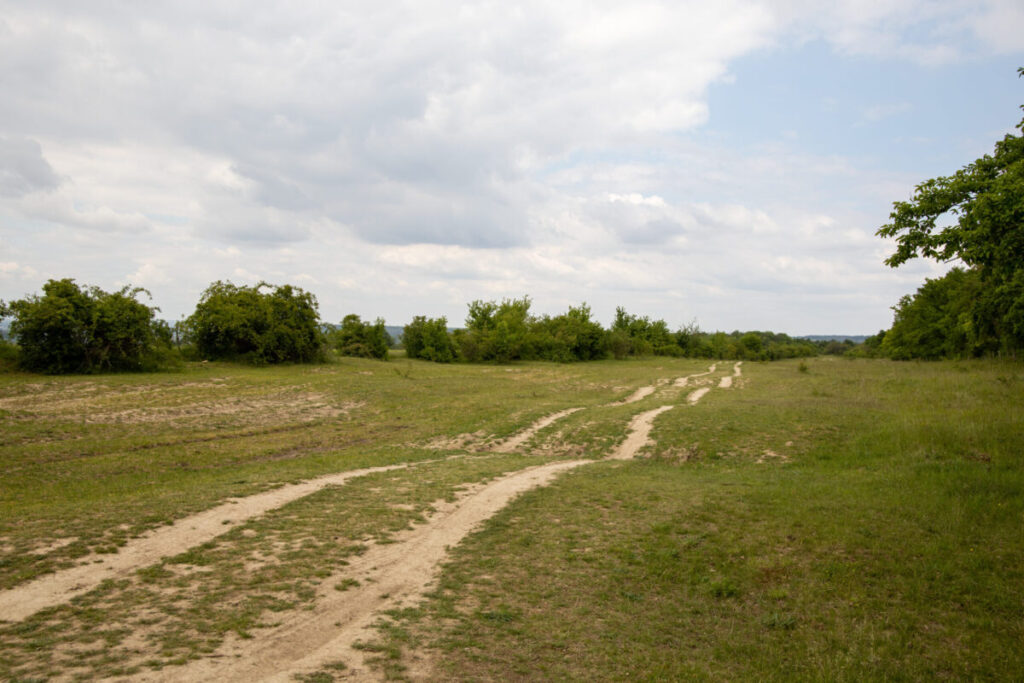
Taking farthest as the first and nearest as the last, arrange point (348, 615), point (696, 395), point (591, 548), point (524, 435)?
point (696, 395) → point (524, 435) → point (591, 548) → point (348, 615)

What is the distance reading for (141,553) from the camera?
8516 mm

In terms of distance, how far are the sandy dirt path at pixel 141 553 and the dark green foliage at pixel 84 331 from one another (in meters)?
32.5

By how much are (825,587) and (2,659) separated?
10.5m

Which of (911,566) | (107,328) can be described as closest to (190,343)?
(107,328)

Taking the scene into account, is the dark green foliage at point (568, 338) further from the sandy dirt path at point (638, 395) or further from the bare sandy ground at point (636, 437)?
the bare sandy ground at point (636, 437)

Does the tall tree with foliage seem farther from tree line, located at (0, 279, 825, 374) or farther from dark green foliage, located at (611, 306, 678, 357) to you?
dark green foliage, located at (611, 306, 678, 357)

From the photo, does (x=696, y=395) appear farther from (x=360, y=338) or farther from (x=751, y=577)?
(x=360, y=338)

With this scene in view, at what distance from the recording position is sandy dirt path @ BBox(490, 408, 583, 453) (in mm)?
20344

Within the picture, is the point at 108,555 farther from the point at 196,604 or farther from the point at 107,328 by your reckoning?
the point at 107,328

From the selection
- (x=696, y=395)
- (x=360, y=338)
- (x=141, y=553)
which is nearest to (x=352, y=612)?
(x=141, y=553)

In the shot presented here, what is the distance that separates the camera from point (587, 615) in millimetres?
7711

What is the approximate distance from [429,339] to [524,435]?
52264mm

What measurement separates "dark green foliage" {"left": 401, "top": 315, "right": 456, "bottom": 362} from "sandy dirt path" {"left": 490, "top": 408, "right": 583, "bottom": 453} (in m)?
47.7

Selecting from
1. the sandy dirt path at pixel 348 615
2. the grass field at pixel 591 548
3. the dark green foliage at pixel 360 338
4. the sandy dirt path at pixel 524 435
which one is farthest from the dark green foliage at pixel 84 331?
the sandy dirt path at pixel 348 615
